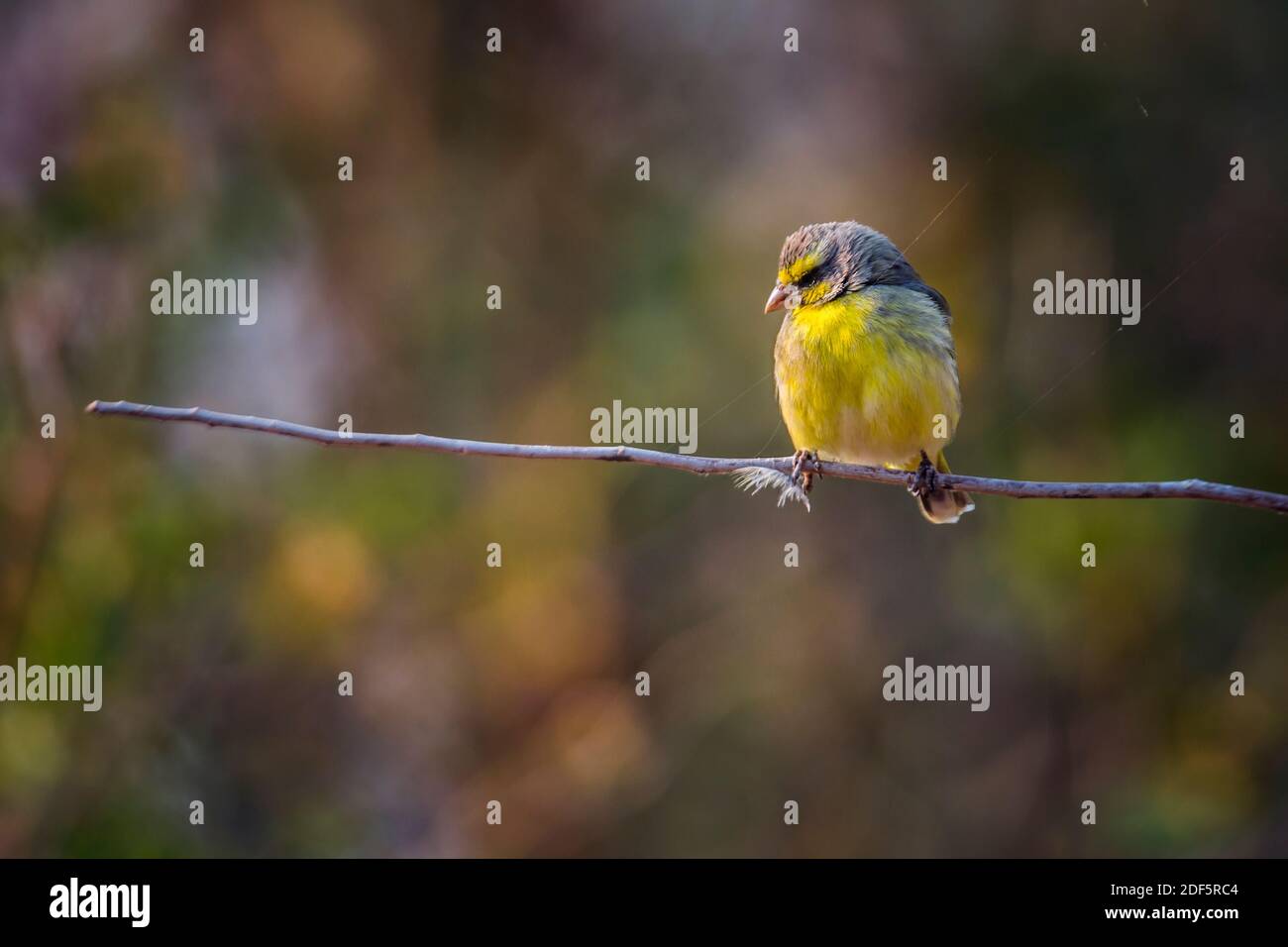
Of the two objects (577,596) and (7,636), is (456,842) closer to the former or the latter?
(577,596)

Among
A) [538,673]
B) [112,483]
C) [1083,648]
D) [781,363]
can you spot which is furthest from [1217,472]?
[112,483]

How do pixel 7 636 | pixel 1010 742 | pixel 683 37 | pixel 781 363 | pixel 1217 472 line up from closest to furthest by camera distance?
pixel 781 363 < pixel 7 636 < pixel 1217 472 < pixel 1010 742 < pixel 683 37

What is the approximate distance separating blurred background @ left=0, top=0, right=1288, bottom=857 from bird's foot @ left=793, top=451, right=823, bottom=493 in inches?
127

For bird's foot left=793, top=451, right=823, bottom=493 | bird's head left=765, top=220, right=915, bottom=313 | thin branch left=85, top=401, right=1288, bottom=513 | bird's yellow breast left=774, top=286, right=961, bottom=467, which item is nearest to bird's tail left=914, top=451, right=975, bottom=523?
bird's yellow breast left=774, top=286, right=961, bottom=467

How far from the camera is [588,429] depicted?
10.1 m

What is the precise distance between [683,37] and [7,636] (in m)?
6.60

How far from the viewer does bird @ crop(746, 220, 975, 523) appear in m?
5.97

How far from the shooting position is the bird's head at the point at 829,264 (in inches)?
245

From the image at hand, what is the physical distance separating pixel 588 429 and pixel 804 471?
4236 millimetres

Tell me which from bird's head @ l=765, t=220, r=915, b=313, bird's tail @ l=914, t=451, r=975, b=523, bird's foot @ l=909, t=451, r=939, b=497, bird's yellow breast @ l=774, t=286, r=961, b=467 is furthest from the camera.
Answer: bird's tail @ l=914, t=451, r=975, b=523

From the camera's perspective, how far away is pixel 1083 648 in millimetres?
9461

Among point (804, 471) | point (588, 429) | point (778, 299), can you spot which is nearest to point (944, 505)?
point (804, 471)

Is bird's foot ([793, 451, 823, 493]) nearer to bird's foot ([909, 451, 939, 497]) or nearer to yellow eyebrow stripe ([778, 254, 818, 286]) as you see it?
bird's foot ([909, 451, 939, 497])

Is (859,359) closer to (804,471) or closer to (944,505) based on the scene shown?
(804,471)
